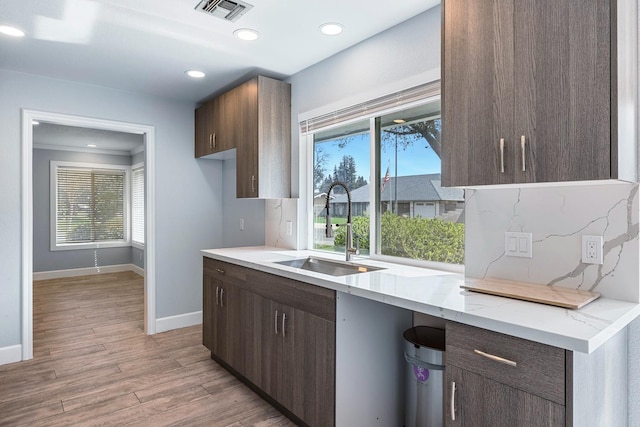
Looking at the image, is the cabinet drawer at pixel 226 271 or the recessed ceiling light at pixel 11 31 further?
the cabinet drawer at pixel 226 271

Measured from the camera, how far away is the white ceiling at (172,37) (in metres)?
2.14

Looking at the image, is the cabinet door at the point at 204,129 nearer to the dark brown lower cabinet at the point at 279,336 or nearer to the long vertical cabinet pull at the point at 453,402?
the dark brown lower cabinet at the point at 279,336

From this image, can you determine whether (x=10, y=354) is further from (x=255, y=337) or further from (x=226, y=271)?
(x=255, y=337)

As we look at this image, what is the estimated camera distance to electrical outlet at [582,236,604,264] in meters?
1.49

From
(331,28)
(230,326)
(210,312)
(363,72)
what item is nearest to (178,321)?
(210,312)

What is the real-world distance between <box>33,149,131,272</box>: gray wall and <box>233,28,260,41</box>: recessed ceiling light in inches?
231

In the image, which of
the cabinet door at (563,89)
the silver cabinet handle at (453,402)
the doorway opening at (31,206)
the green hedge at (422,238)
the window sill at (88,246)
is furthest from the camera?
the window sill at (88,246)

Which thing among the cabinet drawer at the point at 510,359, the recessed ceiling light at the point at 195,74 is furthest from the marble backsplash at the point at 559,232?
the recessed ceiling light at the point at 195,74

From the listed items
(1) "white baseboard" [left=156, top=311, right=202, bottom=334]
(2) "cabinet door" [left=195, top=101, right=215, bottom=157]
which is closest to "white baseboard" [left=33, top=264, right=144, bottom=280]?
(1) "white baseboard" [left=156, top=311, right=202, bottom=334]

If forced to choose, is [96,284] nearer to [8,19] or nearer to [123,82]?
[123,82]

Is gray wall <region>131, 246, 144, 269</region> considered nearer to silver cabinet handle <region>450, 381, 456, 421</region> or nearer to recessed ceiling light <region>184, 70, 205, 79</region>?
recessed ceiling light <region>184, 70, 205, 79</region>

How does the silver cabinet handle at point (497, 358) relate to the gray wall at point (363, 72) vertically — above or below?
below

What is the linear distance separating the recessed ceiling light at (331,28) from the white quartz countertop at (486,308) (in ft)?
4.93

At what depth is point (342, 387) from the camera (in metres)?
1.88
